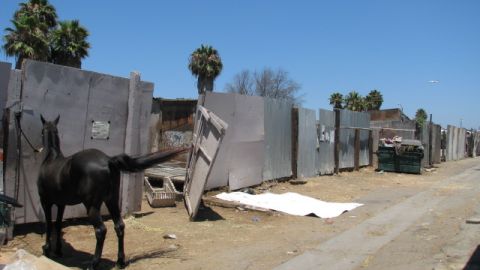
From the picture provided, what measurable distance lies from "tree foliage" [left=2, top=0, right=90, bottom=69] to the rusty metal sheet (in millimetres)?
22403

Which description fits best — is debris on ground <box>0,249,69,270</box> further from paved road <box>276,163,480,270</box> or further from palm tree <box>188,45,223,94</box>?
palm tree <box>188,45,223,94</box>

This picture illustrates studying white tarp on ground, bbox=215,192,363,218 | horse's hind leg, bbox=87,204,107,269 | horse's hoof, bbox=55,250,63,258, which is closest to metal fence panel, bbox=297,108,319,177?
white tarp on ground, bbox=215,192,363,218

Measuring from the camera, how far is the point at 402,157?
23.3m

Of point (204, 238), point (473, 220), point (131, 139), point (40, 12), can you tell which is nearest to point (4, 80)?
point (131, 139)

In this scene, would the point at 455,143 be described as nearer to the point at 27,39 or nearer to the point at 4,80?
the point at 27,39

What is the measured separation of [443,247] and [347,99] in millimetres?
68787

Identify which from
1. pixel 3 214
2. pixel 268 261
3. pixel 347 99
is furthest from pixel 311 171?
pixel 347 99

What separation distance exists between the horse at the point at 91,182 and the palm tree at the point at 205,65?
41039mm

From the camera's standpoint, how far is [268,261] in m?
7.05

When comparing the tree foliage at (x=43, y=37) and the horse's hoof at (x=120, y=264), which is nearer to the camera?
the horse's hoof at (x=120, y=264)

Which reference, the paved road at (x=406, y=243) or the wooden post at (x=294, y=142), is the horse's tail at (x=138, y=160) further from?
the wooden post at (x=294, y=142)

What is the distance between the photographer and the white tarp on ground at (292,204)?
11258 mm

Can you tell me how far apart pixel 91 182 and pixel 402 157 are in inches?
773

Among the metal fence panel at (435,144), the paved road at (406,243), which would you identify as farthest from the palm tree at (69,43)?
the paved road at (406,243)
